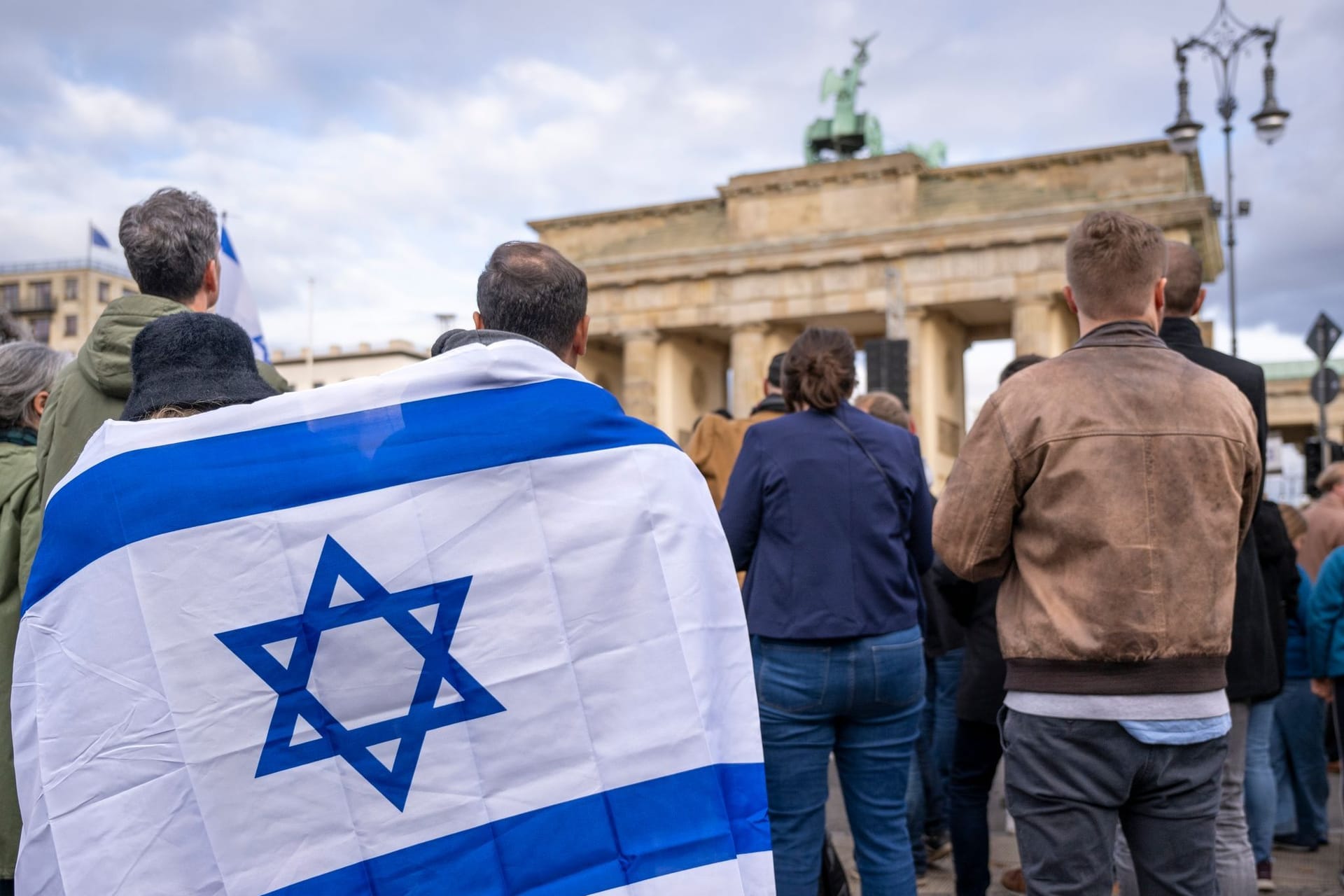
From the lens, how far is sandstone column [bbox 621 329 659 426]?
3703cm

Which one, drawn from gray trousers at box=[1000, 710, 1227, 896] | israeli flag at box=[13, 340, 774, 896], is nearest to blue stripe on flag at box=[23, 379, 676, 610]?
israeli flag at box=[13, 340, 774, 896]

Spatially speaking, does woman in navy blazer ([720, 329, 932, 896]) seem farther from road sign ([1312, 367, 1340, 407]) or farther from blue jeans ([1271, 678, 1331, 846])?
road sign ([1312, 367, 1340, 407])

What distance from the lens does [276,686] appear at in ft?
6.90

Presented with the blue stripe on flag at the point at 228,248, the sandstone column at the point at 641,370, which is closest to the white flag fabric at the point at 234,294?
the blue stripe on flag at the point at 228,248

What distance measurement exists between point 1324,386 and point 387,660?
18498 mm

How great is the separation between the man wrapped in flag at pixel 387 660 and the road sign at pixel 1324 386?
701 inches

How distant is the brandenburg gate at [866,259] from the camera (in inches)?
1243

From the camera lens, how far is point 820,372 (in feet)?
13.5

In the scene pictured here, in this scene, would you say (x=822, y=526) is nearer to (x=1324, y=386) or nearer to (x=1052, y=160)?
(x=1324, y=386)

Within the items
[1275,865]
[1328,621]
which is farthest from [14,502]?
[1275,865]

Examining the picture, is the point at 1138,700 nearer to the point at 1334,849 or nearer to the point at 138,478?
the point at 138,478

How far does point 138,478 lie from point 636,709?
38.4 inches

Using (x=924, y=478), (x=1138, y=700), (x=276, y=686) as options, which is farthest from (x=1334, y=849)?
(x=276, y=686)

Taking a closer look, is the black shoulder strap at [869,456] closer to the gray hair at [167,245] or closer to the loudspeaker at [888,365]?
the gray hair at [167,245]
